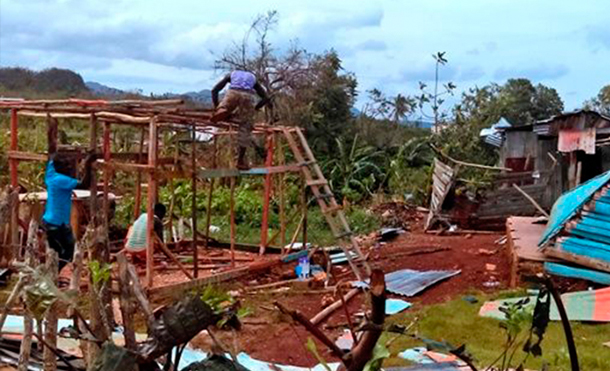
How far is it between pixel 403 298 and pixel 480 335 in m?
1.80

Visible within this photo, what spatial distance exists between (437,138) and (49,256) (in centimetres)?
1649

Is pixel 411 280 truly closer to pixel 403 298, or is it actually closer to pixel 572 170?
pixel 403 298

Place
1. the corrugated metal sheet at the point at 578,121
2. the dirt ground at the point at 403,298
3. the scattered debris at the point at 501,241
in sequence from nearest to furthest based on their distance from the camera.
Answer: the dirt ground at the point at 403,298, the scattered debris at the point at 501,241, the corrugated metal sheet at the point at 578,121

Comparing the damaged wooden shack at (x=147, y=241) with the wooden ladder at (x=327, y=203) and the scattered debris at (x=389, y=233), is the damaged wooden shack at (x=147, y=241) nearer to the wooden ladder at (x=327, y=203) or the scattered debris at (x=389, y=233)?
the wooden ladder at (x=327, y=203)

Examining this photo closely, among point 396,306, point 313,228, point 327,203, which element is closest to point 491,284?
point 396,306

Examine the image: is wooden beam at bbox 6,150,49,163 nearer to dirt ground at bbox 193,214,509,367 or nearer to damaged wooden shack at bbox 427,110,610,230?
dirt ground at bbox 193,214,509,367

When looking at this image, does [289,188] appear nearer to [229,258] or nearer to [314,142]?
[314,142]

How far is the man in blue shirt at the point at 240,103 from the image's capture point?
856 centimetres

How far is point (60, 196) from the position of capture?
7848 millimetres

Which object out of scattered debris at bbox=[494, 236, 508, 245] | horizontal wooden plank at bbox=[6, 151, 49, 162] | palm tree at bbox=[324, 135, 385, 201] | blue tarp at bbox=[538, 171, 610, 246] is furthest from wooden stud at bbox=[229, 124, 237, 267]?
palm tree at bbox=[324, 135, 385, 201]

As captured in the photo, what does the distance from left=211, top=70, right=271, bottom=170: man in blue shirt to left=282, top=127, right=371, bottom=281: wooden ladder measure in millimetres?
724

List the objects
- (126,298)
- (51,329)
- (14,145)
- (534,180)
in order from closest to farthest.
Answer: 1. (126,298)
2. (51,329)
3. (14,145)
4. (534,180)

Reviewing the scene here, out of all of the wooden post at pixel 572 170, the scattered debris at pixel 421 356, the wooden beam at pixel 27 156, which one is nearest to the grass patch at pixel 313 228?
the wooden post at pixel 572 170

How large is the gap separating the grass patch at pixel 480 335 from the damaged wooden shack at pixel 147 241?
1.61m
